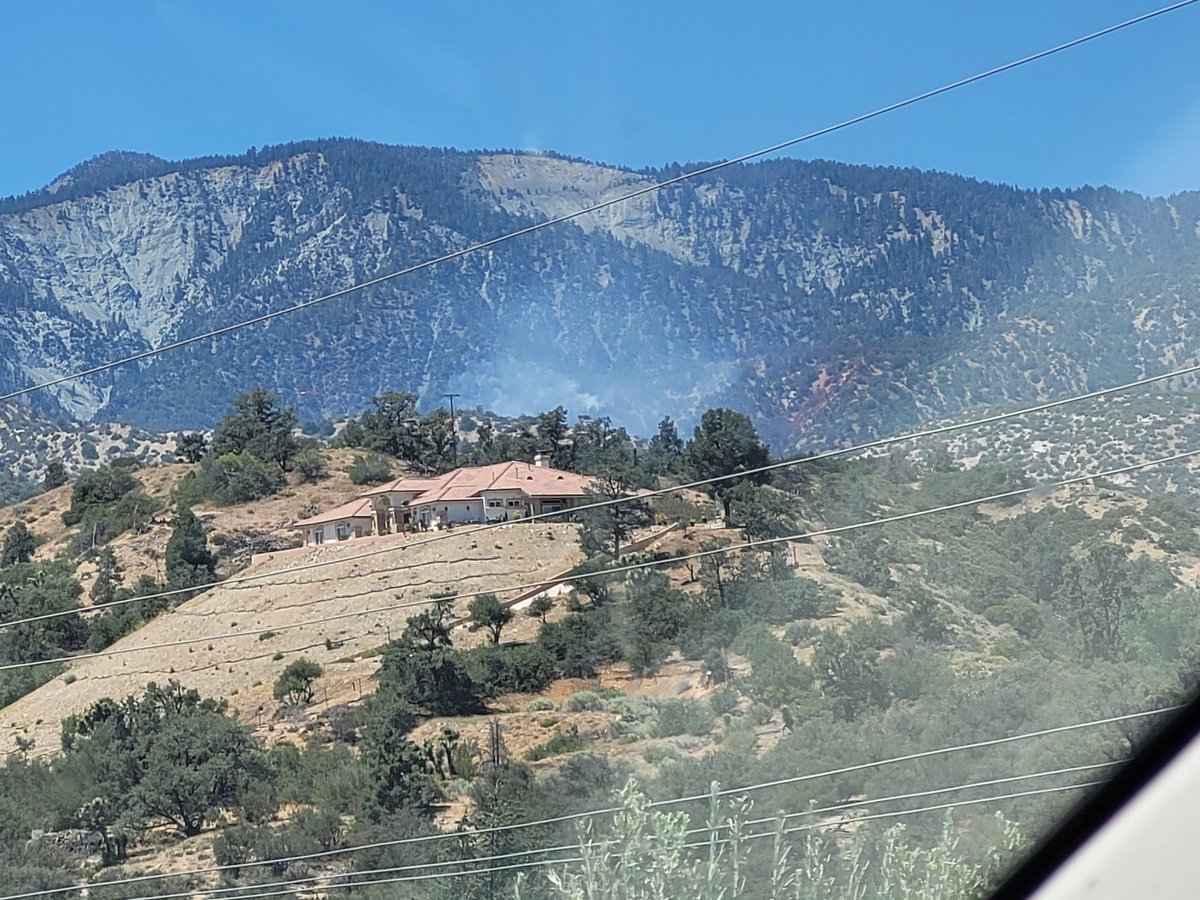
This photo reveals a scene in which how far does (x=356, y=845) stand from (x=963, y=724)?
6.90m

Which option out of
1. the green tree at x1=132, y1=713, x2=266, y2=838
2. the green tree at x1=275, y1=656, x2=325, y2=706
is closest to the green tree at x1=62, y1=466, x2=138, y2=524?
the green tree at x1=275, y1=656, x2=325, y2=706

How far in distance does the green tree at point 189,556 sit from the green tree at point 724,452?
51.7 feet

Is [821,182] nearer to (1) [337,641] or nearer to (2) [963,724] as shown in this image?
(1) [337,641]

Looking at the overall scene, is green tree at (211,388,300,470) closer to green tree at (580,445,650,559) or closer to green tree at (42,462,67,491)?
green tree at (42,462,67,491)

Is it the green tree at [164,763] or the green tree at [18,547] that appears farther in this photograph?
the green tree at [18,547]

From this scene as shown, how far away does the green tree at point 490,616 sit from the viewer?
27766 mm

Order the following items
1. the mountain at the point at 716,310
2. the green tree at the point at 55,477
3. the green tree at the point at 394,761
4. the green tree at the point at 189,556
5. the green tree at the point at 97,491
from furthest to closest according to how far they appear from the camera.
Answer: the green tree at the point at 55,477, the green tree at the point at 97,491, the green tree at the point at 189,556, the mountain at the point at 716,310, the green tree at the point at 394,761

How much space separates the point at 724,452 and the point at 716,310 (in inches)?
1793

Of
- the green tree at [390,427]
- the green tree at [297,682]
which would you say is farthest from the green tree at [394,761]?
the green tree at [390,427]

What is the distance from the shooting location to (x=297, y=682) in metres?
27.4

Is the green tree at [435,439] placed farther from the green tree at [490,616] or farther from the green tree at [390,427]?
the green tree at [490,616]

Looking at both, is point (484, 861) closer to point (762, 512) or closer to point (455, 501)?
point (762, 512)

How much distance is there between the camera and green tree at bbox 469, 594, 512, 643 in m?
27.8

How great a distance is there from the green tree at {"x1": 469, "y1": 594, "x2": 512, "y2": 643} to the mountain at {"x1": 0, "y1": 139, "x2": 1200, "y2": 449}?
6.27 meters
